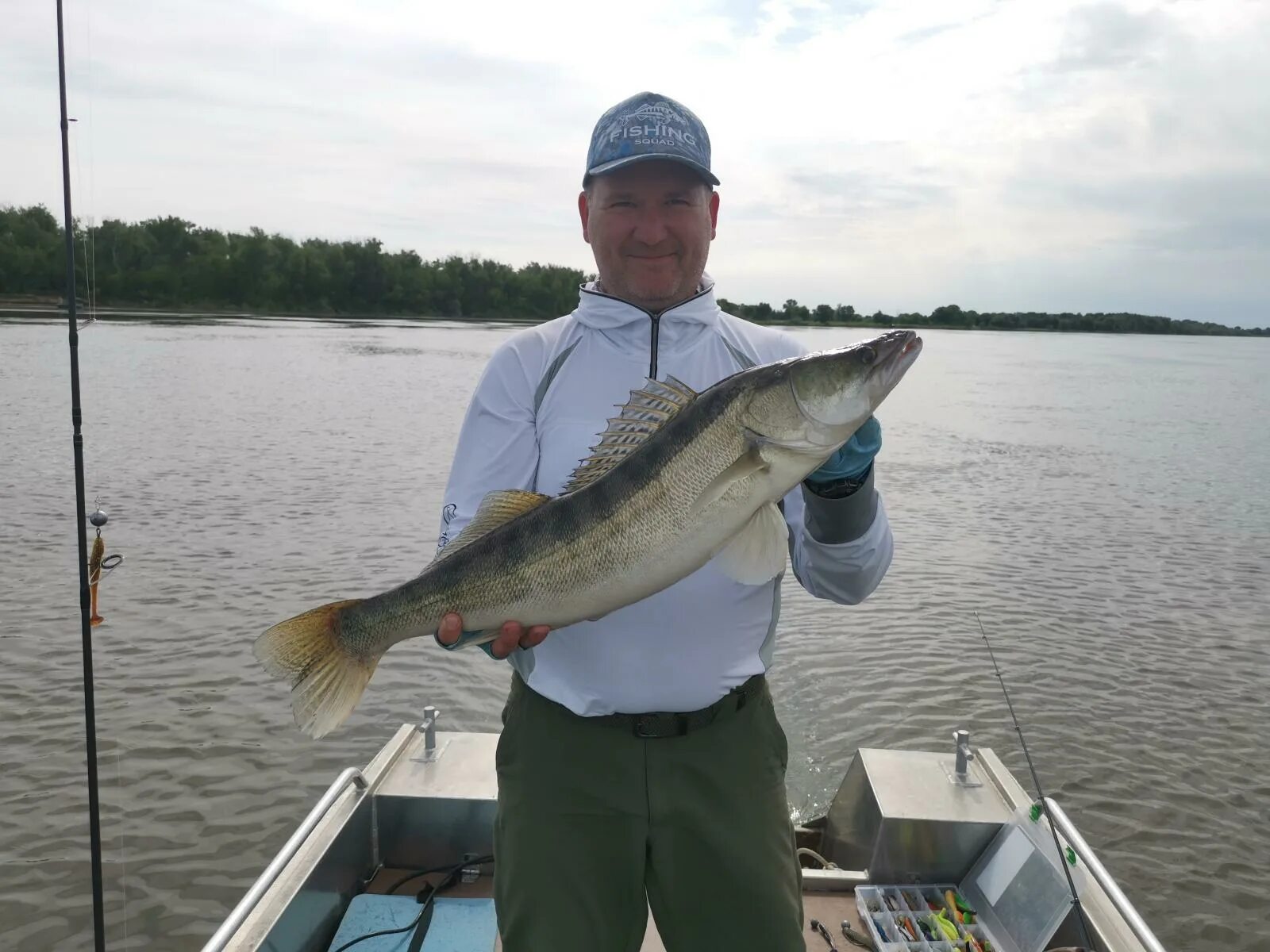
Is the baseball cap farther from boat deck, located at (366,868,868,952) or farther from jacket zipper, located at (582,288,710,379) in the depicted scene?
boat deck, located at (366,868,868,952)

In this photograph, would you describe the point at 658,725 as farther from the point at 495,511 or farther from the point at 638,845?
the point at 495,511

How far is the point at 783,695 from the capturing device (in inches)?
Result: 344

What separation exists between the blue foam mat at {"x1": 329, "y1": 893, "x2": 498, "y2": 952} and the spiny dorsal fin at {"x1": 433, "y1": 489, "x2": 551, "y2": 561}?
7.42 ft

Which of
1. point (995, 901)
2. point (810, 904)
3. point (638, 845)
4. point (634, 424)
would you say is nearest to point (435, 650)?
point (810, 904)

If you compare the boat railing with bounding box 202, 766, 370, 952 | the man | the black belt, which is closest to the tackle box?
the man

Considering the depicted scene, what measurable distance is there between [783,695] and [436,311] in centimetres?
8393

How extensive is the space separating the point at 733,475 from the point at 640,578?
409 mm

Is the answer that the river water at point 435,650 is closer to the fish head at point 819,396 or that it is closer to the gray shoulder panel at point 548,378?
the gray shoulder panel at point 548,378

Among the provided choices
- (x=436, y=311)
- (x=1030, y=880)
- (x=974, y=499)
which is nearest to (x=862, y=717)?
(x=1030, y=880)

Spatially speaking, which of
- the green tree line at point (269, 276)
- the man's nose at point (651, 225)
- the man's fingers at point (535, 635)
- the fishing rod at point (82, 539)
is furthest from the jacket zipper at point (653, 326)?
the green tree line at point (269, 276)

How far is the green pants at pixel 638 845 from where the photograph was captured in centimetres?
269

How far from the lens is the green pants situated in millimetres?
2688

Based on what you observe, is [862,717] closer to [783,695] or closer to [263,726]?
[783,695]

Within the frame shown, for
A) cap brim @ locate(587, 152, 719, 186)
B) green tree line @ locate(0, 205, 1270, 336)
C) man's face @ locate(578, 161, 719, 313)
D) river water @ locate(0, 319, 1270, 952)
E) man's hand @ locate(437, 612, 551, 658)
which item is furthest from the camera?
green tree line @ locate(0, 205, 1270, 336)
